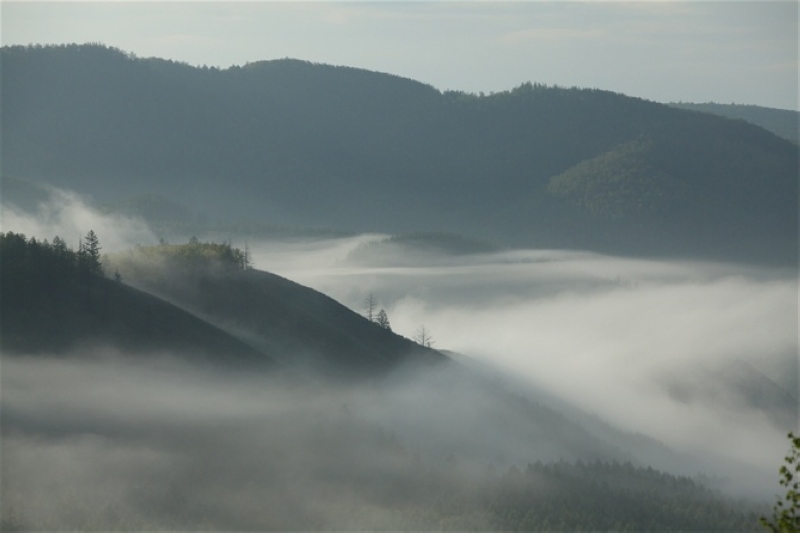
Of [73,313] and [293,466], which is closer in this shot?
[293,466]

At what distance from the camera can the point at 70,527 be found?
144125 millimetres

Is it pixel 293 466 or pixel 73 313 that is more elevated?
pixel 73 313

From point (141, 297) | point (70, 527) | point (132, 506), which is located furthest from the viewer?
point (141, 297)

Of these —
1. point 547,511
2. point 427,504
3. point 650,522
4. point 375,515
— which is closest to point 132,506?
point 375,515

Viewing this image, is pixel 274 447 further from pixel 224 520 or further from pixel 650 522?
pixel 650 522

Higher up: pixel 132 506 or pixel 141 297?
pixel 141 297

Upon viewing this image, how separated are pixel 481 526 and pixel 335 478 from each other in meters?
20.7

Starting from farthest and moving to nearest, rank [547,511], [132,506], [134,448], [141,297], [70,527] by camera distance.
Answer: [141,297]
[547,511]
[134,448]
[132,506]
[70,527]

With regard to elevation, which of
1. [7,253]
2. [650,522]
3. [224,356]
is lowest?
[650,522]

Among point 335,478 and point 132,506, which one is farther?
point 335,478

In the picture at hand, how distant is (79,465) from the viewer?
15788 cm

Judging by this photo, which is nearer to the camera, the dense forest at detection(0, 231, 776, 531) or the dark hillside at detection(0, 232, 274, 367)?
the dense forest at detection(0, 231, 776, 531)

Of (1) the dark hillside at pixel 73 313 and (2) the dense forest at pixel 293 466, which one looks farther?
(1) the dark hillside at pixel 73 313

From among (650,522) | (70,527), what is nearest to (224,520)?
(70,527)
